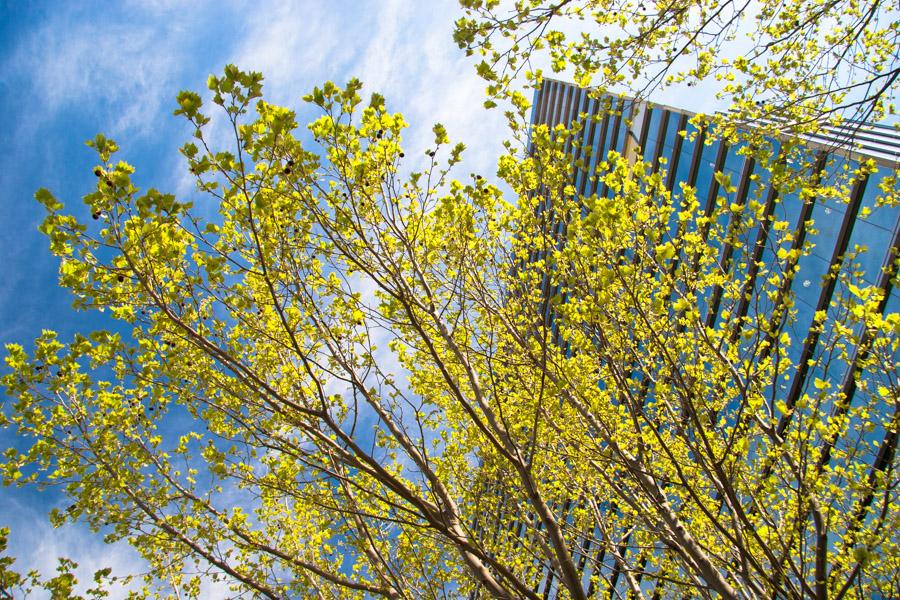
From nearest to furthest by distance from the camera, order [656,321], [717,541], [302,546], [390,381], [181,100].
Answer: [181,100], [390,381], [656,321], [717,541], [302,546]

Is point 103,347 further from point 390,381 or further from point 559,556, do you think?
point 559,556

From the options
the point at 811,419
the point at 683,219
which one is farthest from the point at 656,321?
the point at 811,419

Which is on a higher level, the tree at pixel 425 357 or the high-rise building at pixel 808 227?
the high-rise building at pixel 808 227

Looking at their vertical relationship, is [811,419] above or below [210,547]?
above

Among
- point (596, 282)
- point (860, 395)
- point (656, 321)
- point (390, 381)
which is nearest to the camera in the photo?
point (596, 282)

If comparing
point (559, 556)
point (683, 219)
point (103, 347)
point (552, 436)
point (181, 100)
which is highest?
point (683, 219)

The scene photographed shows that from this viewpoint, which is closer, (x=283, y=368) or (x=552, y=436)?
(x=283, y=368)

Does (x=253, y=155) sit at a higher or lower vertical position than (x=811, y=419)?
higher

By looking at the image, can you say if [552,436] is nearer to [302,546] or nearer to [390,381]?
[390,381]

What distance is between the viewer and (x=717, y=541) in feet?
26.9

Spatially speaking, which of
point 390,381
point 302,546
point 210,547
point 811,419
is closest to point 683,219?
point 811,419

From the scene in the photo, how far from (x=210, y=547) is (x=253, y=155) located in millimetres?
4818

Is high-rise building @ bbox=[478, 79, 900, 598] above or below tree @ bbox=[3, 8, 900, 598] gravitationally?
above

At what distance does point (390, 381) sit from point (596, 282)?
8.20 ft
